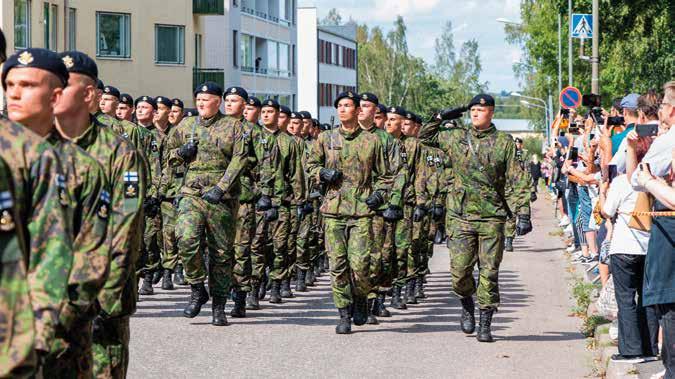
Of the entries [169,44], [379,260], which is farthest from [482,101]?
[169,44]

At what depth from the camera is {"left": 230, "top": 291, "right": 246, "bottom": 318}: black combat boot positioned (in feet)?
42.9

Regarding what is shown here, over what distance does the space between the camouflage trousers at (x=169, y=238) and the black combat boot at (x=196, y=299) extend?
2829mm

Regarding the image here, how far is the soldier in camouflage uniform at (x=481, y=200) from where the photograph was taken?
1157 cm

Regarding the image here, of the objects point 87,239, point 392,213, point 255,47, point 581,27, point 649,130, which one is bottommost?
point 392,213

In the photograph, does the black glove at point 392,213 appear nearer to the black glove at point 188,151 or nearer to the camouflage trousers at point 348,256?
the camouflage trousers at point 348,256

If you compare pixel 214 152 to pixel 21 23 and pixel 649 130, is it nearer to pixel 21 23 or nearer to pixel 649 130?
pixel 649 130

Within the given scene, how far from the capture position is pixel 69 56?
6336 millimetres

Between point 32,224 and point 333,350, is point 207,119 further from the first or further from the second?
point 32,224

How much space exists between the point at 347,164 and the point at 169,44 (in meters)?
36.2

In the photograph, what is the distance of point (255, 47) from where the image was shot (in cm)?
6719

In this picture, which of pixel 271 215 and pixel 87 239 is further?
pixel 271 215

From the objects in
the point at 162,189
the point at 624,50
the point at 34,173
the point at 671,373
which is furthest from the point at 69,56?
the point at 624,50

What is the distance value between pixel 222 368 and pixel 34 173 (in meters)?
6.00

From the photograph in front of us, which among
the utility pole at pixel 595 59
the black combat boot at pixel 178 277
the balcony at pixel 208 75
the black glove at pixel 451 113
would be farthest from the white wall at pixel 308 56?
the black glove at pixel 451 113
